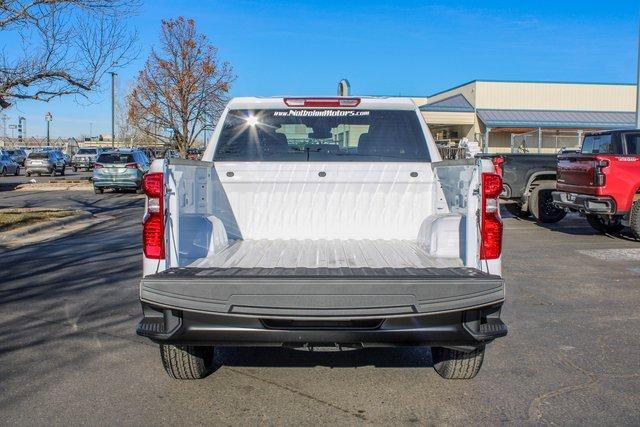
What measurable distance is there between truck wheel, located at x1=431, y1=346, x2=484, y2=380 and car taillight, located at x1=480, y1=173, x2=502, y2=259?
80 cm

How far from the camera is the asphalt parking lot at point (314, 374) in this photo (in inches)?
168

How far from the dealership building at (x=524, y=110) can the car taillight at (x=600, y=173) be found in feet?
100

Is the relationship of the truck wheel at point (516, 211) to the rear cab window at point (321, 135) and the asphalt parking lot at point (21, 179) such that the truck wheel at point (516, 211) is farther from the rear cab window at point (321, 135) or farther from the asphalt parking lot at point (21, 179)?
the asphalt parking lot at point (21, 179)

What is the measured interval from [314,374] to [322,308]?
1.46 metres

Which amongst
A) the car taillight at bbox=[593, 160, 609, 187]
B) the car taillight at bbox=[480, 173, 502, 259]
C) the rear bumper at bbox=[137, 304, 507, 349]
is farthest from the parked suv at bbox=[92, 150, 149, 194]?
the car taillight at bbox=[480, 173, 502, 259]

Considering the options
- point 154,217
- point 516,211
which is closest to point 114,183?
point 516,211

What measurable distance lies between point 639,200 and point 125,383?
1019 centimetres

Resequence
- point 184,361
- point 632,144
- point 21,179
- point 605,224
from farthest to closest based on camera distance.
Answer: point 21,179
point 605,224
point 632,144
point 184,361

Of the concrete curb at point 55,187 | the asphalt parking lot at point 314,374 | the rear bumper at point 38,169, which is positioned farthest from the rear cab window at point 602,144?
the rear bumper at point 38,169

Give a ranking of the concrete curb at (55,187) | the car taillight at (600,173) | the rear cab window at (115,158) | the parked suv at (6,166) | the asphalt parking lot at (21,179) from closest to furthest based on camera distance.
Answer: the car taillight at (600,173)
the rear cab window at (115,158)
the concrete curb at (55,187)
the asphalt parking lot at (21,179)
the parked suv at (6,166)

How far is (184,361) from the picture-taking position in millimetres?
4680

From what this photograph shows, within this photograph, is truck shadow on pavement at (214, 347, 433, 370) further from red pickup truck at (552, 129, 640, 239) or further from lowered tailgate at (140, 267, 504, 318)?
red pickup truck at (552, 129, 640, 239)

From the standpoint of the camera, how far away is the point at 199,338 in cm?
393

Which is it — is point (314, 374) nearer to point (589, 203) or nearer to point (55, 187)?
point (589, 203)
